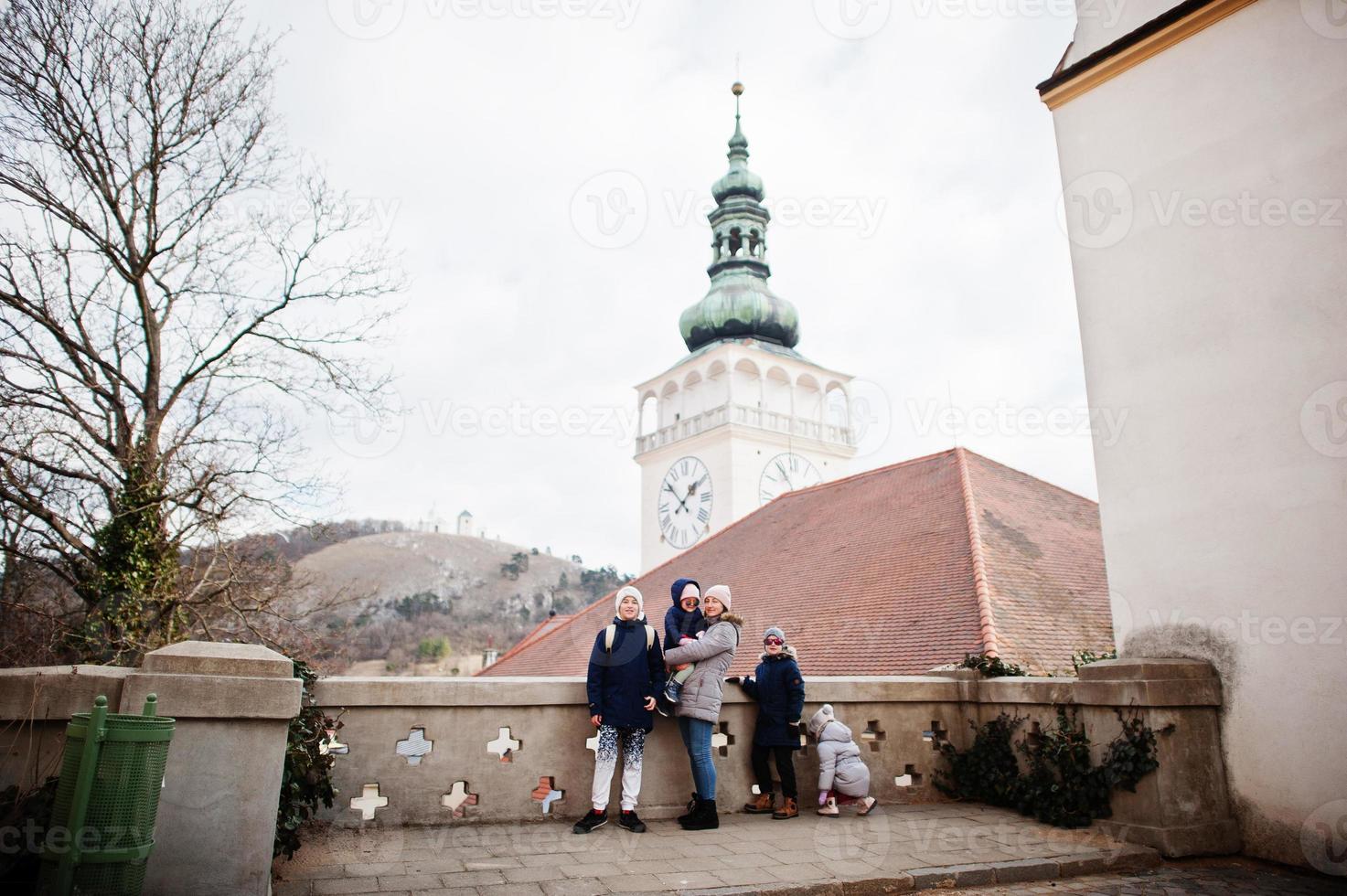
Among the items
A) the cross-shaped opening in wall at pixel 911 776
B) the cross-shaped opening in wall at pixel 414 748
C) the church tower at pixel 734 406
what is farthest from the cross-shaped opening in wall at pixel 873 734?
the church tower at pixel 734 406

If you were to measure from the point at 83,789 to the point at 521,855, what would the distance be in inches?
93.3

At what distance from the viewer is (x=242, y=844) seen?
160 inches

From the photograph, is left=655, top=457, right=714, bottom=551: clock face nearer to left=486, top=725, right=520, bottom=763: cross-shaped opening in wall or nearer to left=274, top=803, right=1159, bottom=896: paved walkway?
left=486, top=725, right=520, bottom=763: cross-shaped opening in wall

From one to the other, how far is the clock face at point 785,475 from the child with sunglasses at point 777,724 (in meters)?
28.5

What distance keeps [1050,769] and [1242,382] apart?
3086 mm

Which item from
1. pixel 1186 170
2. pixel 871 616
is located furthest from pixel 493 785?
pixel 871 616

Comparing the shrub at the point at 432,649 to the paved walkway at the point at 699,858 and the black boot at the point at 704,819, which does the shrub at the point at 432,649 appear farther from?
the paved walkway at the point at 699,858

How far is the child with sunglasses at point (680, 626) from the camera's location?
622 centimetres

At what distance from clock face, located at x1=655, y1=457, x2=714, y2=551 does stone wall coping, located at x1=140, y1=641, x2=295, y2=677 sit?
103 feet

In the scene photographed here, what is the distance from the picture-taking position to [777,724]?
654 centimetres

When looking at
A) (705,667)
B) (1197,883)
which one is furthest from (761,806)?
(1197,883)

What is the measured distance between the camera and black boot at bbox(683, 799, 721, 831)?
595 centimetres

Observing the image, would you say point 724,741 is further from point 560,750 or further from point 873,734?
point 560,750

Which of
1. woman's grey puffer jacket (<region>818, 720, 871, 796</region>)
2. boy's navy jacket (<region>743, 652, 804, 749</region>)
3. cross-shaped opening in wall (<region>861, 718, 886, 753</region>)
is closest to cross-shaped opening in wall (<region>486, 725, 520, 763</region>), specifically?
boy's navy jacket (<region>743, 652, 804, 749</region>)
